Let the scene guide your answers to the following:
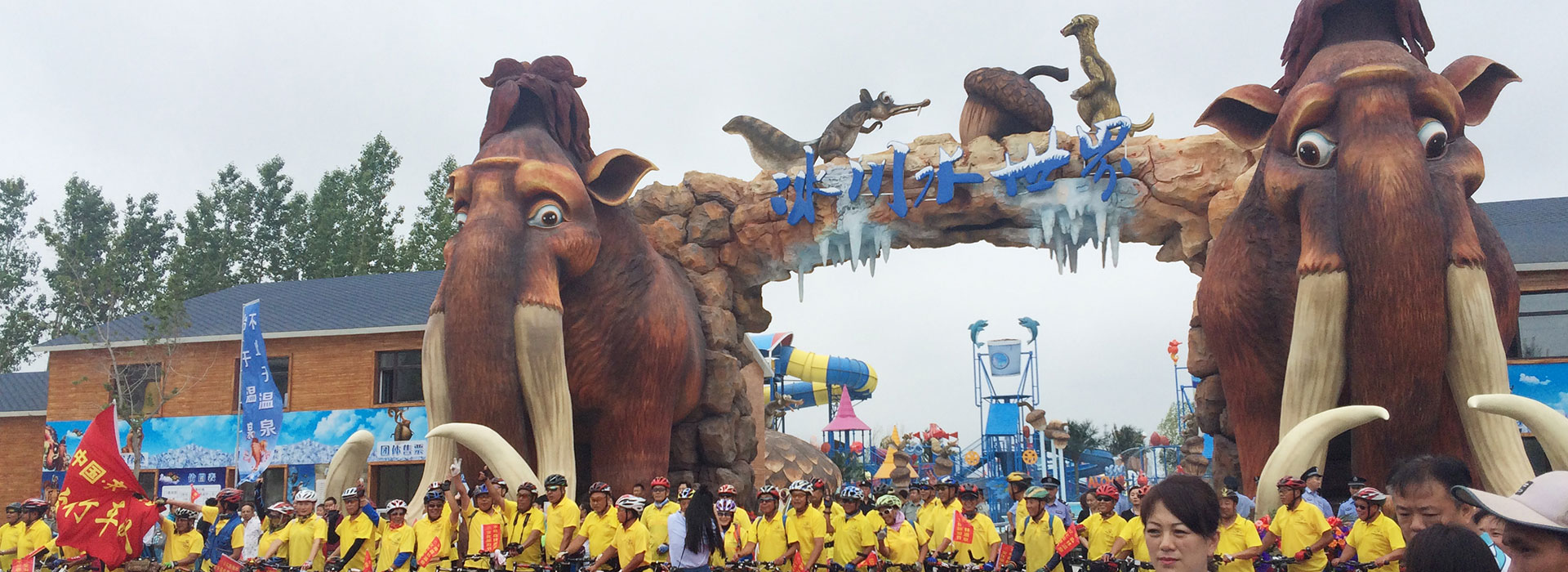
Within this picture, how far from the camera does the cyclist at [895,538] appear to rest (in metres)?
6.87

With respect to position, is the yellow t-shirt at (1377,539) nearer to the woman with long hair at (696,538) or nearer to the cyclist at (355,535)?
the woman with long hair at (696,538)

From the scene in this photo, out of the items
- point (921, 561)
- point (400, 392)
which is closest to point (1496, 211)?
point (921, 561)

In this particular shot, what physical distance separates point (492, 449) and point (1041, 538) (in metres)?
3.38

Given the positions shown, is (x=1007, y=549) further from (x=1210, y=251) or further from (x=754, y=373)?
(x=754, y=373)

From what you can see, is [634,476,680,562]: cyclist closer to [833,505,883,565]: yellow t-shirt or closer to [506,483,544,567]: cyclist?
[506,483,544,567]: cyclist

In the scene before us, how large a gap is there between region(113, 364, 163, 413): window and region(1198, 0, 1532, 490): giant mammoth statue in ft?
42.6

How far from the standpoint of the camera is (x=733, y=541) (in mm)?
6684

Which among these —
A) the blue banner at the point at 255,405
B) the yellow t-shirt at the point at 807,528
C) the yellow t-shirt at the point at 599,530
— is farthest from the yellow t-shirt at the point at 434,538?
the blue banner at the point at 255,405

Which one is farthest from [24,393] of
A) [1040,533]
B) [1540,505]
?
[1540,505]

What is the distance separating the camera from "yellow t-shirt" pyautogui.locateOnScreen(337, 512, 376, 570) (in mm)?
6922

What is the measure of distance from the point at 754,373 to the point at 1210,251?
5.51 metres

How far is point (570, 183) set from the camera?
28.5 ft

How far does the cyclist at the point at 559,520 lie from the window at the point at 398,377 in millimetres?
8270

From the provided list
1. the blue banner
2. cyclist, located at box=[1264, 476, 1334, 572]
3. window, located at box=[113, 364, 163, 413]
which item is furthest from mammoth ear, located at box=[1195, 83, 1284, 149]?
window, located at box=[113, 364, 163, 413]
